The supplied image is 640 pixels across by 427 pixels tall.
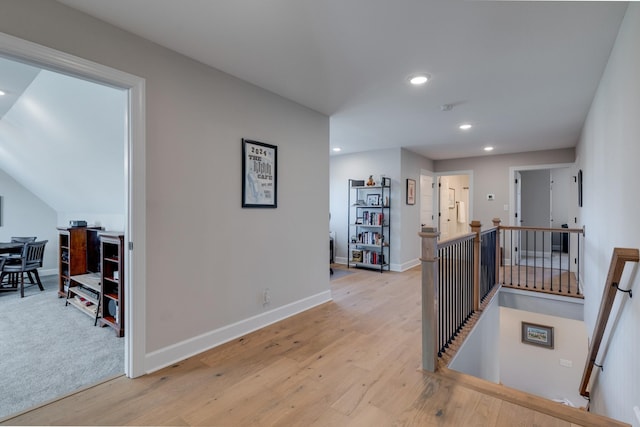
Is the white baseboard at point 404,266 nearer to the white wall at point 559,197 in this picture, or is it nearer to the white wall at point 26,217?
the white wall at point 559,197

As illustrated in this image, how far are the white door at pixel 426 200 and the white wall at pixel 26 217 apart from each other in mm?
7636

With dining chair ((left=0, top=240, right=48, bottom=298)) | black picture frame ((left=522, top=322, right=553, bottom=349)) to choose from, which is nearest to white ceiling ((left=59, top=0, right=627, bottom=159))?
black picture frame ((left=522, top=322, right=553, bottom=349))

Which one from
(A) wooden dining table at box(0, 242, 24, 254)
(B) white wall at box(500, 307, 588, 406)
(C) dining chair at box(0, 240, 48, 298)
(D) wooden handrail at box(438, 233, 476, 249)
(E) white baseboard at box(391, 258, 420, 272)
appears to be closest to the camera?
(D) wooden handrail at box(438, 233, 476, 249)

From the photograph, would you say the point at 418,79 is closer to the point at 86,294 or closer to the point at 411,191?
the point at 411,191

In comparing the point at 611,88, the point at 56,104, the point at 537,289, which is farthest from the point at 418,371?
the point at 56,104

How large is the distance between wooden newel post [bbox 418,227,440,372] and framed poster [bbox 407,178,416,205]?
382 centimetres

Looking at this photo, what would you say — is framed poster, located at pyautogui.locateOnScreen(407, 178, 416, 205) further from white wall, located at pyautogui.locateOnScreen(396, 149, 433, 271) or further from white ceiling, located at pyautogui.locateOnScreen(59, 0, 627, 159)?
white ceiling, located at pyautogui.locateOnScreen(59, 0, 627, 159)

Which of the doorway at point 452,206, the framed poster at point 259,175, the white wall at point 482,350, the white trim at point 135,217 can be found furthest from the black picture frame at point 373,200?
the white trim at point 135,217

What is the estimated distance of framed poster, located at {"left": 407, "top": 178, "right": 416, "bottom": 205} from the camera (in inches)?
232

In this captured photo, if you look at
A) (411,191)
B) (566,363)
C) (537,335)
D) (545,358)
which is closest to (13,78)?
(411,191)

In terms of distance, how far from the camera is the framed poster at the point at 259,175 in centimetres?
278

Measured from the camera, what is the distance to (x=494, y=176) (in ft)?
20.8

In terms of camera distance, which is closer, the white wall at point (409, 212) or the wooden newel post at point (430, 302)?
the wooden newel post at point (430, 302)

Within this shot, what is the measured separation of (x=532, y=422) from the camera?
1.64 metres
